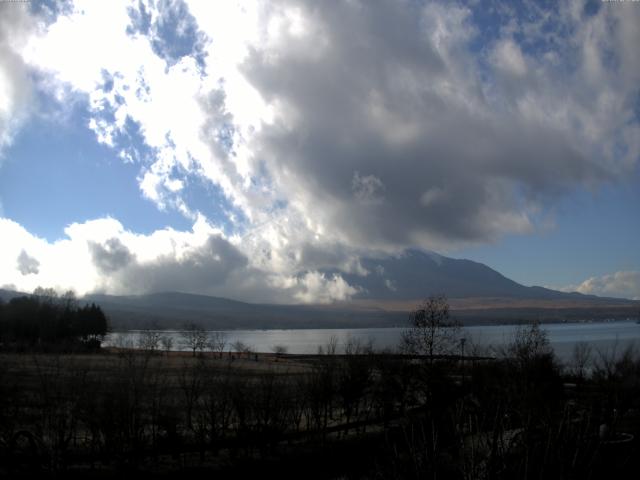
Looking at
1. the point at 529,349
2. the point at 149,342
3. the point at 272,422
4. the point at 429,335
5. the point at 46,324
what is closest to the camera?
the point at 272,422

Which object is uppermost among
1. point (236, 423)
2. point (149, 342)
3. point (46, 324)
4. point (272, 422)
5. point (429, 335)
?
point (429, 335)

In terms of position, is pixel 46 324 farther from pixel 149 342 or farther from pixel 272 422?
pixel 272 422

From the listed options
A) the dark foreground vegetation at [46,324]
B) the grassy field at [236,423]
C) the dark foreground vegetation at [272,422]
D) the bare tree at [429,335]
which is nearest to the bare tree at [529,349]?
the dark foreground vegetation at [272,422]

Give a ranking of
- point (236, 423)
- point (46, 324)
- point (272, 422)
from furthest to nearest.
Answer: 1. point (46, 324)
2. point (236, 423)
3. point (272, 422)

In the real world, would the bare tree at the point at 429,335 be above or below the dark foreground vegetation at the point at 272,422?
above

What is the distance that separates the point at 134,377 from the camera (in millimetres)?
32031

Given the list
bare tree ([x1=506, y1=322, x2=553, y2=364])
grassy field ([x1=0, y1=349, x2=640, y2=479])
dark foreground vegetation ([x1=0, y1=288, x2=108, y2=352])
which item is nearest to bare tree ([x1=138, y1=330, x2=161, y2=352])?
dark foreground vegetation ([x1=0, y1=288, x2=108, y2=352])

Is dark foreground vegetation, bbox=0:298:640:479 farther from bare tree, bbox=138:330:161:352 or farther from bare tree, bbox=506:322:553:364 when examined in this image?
bare tree, bbox=138:330:161:352

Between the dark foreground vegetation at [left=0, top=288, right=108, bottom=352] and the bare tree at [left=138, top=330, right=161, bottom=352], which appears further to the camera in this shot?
the dark foreground vegetation at [left=0, top=288, right=108, bottom=352]

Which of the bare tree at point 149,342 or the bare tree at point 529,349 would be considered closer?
the bare tree at point 529,349

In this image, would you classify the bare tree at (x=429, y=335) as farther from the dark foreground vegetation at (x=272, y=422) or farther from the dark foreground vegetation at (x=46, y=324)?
the dark foreground vegetation at (x=46, y=324)

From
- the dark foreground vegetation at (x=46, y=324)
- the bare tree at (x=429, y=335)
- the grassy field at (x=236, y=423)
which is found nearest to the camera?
the grassy field at (x=236, y=423)

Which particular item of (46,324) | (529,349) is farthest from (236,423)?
(46,324)

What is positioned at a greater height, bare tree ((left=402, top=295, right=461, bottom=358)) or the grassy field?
bare tree ((left=402, top=295, right=461, bottom=358))
